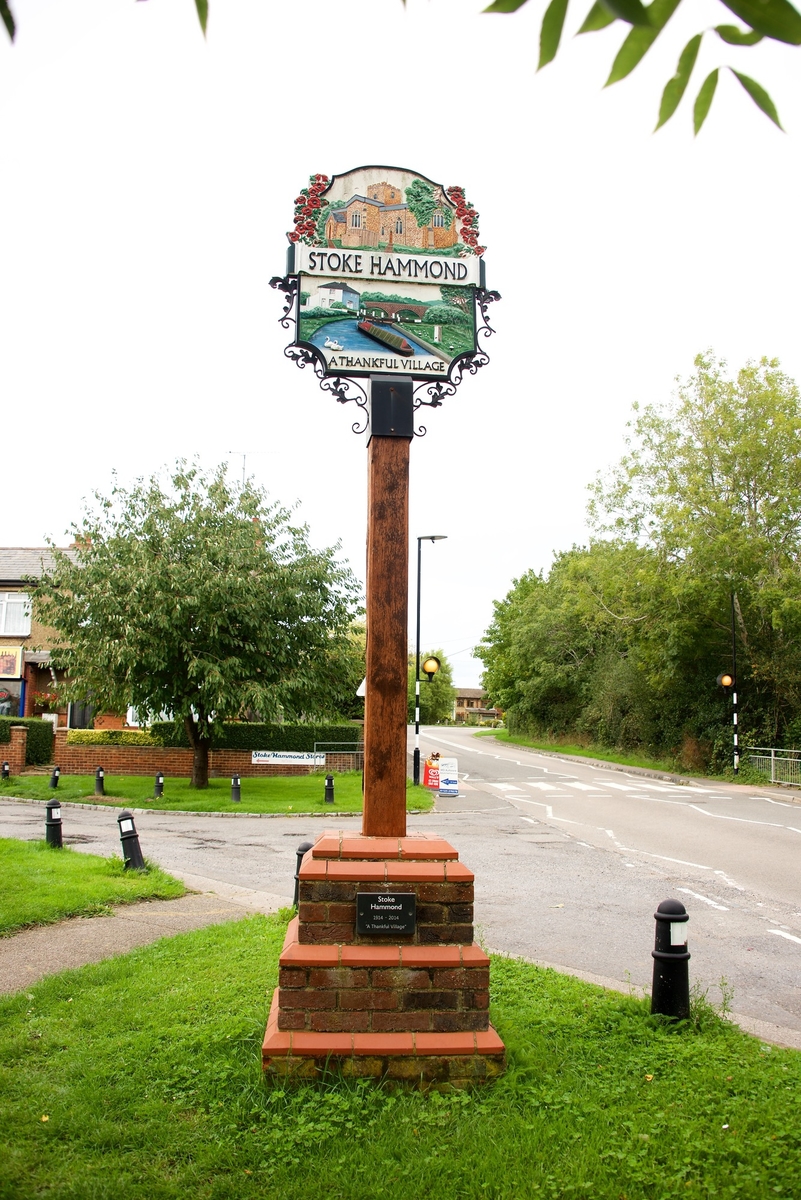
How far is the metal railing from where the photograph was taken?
25.5 m

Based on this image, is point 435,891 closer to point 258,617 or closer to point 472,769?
point 258,617

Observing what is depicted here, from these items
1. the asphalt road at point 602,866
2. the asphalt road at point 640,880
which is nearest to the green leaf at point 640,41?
the asphalt road at point 602,866

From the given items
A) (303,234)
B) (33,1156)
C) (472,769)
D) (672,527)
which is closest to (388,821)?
(33,1156)

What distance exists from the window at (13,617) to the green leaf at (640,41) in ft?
115

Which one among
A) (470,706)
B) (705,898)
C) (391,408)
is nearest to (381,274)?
(391,408)

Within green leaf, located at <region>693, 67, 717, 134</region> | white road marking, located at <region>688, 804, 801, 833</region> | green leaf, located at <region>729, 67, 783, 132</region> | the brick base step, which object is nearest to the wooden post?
the brick base step

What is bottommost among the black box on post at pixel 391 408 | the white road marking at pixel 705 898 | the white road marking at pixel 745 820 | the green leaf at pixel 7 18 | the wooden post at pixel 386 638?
the white road marking at pixel 745 820

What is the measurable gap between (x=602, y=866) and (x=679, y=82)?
11187 mm

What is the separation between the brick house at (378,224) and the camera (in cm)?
524

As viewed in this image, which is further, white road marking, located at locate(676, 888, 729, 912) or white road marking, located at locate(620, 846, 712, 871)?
white road marking, located at locate(620, 846, 712, 871)

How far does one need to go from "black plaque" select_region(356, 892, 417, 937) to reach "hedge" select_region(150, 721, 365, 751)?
21.8 m

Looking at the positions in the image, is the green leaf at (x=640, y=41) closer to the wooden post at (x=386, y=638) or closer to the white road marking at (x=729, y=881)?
the wooden post at (x=386, y=638)

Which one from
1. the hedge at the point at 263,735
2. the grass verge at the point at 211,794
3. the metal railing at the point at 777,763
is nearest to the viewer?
the grass verge at the point at 211,794

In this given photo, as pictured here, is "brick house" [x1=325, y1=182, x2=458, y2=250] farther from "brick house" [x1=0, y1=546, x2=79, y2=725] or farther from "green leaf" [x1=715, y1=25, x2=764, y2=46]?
"brick house" [x1=0, y1=546, x2=79, y2=725]
